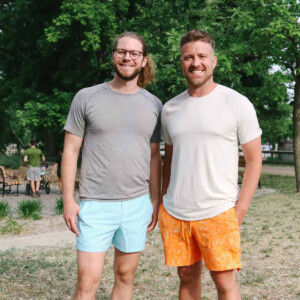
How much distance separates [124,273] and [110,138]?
91 centimetres

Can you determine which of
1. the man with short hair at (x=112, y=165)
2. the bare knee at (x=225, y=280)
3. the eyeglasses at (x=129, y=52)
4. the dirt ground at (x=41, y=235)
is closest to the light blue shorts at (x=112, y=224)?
the man with short hair at (x=112, y=165)

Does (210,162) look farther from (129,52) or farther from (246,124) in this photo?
(129,52)

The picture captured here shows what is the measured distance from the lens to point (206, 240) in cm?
305

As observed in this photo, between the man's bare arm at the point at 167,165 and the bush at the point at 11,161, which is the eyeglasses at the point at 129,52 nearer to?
the man's bare arm at the point at 167,165

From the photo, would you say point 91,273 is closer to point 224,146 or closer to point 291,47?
point 224,146

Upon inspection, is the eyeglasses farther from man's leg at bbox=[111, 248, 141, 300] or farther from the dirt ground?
the dirt ground

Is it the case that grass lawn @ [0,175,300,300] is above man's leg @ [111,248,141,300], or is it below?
below

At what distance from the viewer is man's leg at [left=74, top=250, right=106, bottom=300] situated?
10.3 feet

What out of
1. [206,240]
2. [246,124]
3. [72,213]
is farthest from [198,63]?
[72,213]

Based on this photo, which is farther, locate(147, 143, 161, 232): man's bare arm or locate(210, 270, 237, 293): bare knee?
locate(147, 143, 161, 232): man's bare arm

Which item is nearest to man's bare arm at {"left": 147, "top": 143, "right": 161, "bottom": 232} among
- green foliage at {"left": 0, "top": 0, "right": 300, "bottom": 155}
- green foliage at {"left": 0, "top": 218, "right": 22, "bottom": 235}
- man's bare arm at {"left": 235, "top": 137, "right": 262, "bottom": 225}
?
man's bare arm at {"left": 235, "top": 137, "right": 262, "bottom": 225}

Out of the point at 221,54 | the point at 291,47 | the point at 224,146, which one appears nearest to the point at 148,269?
the point at 224,146

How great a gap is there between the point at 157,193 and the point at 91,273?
2.36 ft

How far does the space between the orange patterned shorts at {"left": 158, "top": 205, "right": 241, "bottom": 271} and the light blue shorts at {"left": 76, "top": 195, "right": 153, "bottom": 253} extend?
0.18 metres
